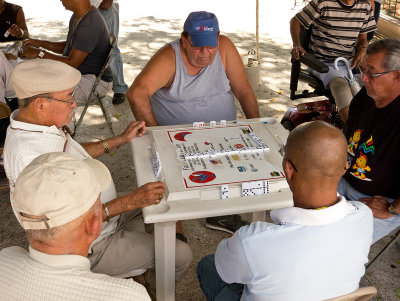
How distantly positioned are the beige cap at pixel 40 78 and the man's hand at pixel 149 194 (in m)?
0.71

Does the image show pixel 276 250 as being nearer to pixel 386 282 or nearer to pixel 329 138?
pixel 329 138

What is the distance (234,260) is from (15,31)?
4.36 metres

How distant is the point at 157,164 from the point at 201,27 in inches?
44.9

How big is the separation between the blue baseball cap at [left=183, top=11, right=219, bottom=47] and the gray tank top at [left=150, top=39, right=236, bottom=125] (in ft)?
0.78

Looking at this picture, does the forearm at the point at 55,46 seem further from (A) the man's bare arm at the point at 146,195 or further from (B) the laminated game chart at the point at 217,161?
(A) the man's bare arm at the point at 146,195

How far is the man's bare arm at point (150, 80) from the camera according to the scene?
3240mm

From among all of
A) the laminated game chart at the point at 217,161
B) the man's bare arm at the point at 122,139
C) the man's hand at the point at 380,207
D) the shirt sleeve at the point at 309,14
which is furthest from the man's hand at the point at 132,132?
the shirt sleeve at the point at 309,14

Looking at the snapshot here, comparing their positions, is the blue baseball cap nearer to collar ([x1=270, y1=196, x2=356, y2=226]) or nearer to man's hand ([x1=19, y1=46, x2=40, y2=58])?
collar ([x1=270, y1=196, x2=356, y2=226])

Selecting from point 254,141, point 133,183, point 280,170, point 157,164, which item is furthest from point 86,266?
point 133,183

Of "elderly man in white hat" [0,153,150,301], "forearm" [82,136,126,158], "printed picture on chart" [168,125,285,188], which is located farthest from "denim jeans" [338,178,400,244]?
"elderly man in white hat" [0,153,150,301]

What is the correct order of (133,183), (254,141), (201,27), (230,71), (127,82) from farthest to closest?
(127,82) < (133,183) < (230,71) < (201,27) < (254,141)

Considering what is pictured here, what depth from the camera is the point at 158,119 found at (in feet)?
11.6

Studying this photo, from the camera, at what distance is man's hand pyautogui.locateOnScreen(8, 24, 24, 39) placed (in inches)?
198

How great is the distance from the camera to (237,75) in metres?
3.47
